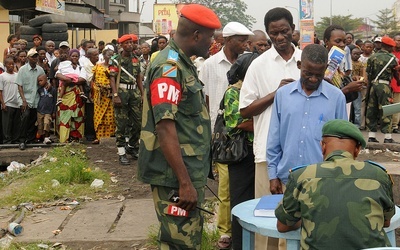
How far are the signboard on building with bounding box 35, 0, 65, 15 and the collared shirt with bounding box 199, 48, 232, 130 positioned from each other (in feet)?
49.9

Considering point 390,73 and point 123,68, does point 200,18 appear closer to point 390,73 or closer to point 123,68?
point 123,68

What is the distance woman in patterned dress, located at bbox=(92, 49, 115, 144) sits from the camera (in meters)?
11.4

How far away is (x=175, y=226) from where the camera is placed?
397 centimetres

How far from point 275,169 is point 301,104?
1.61 feet

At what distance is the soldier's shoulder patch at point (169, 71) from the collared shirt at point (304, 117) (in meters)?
0.90

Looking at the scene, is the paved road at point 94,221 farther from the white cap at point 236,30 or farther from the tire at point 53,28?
the tire at point 53,28

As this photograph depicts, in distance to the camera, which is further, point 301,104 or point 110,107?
point 110,107

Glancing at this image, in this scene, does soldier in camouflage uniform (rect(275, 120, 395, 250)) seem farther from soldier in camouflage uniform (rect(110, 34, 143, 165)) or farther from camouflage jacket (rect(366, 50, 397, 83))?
camouflage jacket (rect(366, 50, 397, 83))

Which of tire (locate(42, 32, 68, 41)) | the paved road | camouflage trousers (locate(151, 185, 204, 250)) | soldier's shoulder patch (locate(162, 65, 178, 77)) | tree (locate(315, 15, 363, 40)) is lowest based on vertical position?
the paved road

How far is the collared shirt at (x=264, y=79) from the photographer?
484 centimetres

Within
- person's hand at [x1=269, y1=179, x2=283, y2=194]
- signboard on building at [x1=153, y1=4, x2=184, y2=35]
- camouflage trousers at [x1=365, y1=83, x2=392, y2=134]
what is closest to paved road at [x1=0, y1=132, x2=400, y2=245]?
person's hand at [x1=269, y1=179, x2=283, y2=194]

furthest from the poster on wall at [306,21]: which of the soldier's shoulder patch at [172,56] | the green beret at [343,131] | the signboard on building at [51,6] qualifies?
the signboard on building at [51,6]

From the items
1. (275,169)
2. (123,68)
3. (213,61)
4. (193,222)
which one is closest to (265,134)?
(275,169)

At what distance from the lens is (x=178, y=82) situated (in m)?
3.88
